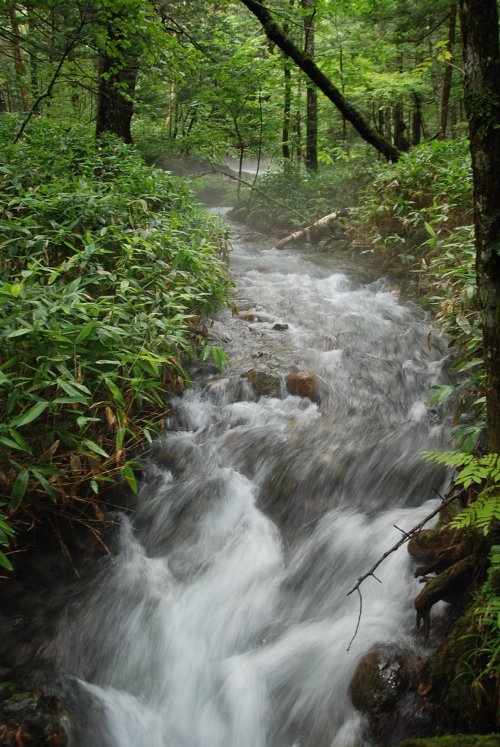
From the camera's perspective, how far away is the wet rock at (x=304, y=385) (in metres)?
4.91

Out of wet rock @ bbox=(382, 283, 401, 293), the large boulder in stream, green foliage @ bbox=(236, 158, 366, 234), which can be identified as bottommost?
the large boulder in stream

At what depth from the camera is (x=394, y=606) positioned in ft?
9.24

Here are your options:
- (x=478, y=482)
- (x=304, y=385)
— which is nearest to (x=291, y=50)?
(x=304, y=385)

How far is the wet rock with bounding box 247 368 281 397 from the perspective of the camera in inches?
195

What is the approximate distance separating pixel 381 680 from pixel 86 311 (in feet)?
9.58

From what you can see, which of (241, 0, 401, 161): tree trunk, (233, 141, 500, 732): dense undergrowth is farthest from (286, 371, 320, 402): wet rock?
(241, 0, 401, 161): tree trunk

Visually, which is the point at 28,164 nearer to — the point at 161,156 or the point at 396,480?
the point at 396,480

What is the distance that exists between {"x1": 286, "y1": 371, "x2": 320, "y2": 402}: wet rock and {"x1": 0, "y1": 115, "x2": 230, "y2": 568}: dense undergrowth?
0.90m

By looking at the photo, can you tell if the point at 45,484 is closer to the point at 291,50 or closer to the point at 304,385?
the point at 304,385

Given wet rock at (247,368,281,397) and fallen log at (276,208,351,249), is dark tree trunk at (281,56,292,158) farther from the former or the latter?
wet rock at (247,368,281,397)

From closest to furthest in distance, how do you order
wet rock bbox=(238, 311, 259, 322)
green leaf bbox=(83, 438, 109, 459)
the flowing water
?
the flowing water → green leaf bbox=(83, 438, 109, 459) → wet rock bbox=(238, 311, 259, 322)

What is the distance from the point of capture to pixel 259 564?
3434 millimetres

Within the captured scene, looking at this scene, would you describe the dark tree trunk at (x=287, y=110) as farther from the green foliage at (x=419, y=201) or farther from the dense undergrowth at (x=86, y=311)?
the dense undergrowth at (x=86, y=311)

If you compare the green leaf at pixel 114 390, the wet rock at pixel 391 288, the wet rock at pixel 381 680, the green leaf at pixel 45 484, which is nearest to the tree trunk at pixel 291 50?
the green leaf at pixel 114 390
